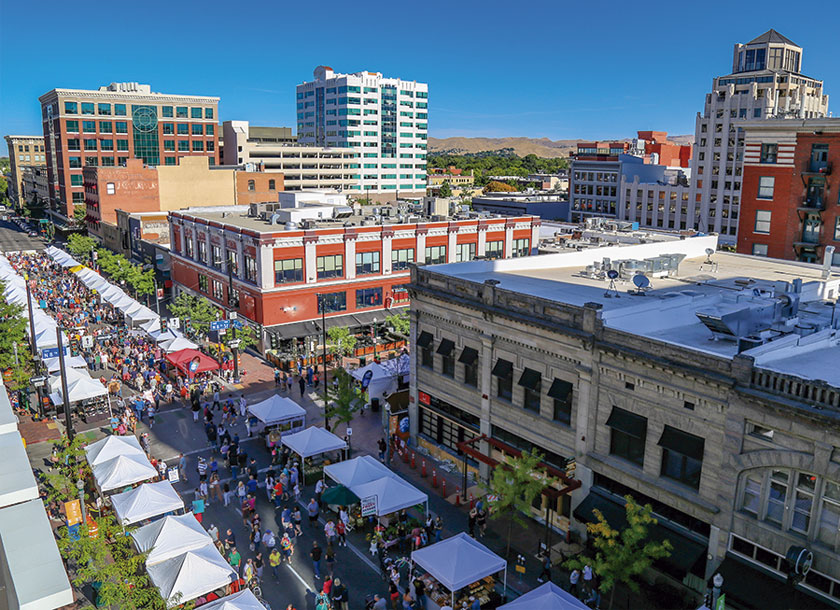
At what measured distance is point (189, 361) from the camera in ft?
142

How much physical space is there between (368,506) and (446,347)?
897 centimetres

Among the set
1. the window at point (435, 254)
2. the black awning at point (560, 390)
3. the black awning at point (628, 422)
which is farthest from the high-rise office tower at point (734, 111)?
the black awning at point (628, 422)

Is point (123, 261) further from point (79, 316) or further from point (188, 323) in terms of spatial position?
point (188, 323)

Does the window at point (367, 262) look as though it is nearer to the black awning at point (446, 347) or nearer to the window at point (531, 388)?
the black awning at point (446, 347)

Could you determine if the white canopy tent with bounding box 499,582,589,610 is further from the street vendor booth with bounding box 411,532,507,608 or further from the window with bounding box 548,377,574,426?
the window with bounding box 548,377,574,426

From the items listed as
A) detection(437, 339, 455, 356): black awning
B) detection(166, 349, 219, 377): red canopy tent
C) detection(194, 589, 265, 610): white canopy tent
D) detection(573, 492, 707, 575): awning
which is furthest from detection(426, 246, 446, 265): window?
detection(194, 589, 265, 610): white canopy tent

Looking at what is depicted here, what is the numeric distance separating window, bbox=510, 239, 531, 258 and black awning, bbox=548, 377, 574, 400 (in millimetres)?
38543

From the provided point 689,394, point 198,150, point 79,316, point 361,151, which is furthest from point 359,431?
point 361,151

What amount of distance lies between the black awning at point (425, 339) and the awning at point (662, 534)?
11.2 meters

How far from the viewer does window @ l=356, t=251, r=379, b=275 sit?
179 ft

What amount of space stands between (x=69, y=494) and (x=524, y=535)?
19350 millimetres

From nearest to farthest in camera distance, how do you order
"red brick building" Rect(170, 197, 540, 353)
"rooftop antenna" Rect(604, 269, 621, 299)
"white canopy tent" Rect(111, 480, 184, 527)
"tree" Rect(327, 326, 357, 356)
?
"white canopy tent" Rect(111, 480, 184, 527), "rooftop antenna" Rect(604, 269, 621, 299), "tree" Rect(327, 326, 357, 356), "red brick building" Rect(170, 197, 540, 353)

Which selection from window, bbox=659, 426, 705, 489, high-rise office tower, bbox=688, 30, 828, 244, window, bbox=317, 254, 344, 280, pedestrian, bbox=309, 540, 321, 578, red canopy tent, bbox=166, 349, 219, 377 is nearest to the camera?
window, bbox=659, 426, 705, 489

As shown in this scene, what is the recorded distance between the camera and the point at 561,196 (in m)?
146
